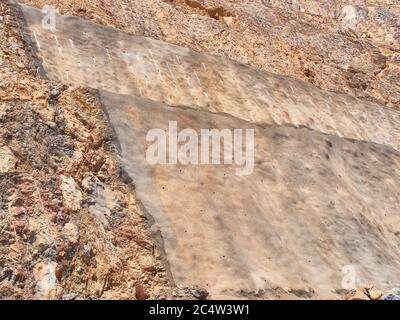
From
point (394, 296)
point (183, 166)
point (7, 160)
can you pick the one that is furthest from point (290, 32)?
point (7, 160)

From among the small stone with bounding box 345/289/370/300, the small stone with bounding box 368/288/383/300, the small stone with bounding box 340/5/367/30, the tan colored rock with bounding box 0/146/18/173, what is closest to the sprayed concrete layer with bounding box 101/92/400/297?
the small stone with bounding box 345/289/370/300

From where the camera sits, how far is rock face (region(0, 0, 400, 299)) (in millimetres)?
12367

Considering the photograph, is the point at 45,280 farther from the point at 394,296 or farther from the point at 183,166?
the point at 394,296

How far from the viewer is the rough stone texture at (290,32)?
825 inches

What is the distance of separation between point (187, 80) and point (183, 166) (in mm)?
4056

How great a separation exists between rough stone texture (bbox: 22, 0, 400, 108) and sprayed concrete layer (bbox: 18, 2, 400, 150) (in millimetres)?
814

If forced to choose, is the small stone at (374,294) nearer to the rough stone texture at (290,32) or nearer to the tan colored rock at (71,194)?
the tan colored rock at (71,194)

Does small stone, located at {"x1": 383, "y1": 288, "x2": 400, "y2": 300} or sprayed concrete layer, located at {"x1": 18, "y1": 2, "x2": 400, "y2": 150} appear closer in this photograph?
small stone, located at {"x1": 383, "y1": 288, "x2": 400, "y2": 300}

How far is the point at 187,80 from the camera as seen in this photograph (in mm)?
18984

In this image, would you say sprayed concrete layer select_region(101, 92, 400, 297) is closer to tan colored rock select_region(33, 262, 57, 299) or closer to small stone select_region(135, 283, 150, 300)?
small stone select_region(135, 283, 150, 300)

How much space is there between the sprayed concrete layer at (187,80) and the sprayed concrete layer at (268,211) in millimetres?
666

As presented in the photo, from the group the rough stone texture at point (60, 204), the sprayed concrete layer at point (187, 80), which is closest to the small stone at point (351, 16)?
the sprayed concrete layer at point (187, 80)

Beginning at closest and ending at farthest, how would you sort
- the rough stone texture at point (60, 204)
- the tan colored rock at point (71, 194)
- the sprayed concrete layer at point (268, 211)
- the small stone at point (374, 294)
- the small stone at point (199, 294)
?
the rough stone texture at point (60, 204), the small stone at point (199, 294), the tan colored rock at point (71, 194), the sprayed concrete layer at point (268, 211), the small stone at point (374, 294)

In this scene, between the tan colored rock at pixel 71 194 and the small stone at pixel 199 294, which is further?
the tan colored rock at pixel 71 194
